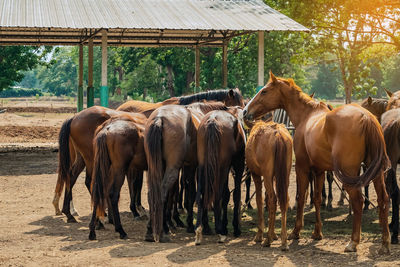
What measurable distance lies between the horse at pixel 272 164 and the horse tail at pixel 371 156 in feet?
2.14

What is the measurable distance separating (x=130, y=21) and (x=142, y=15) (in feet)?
3.70

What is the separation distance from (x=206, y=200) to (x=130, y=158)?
4.16 ft

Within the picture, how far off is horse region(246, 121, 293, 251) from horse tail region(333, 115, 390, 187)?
0.65 metres

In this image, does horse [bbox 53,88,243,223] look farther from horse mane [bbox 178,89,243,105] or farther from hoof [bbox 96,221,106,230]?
horse mane [bbox 178,89,243,105]

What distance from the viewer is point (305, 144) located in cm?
750

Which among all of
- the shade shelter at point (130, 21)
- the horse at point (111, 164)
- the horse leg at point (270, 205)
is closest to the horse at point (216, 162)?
the horse leg at point (270, 205)

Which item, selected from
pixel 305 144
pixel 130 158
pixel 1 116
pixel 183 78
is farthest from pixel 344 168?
pixel 183 78

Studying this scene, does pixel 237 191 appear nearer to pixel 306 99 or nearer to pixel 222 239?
pixel 222 239

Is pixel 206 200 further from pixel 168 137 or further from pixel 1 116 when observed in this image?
pixel 1 116

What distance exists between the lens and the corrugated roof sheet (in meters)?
16.7

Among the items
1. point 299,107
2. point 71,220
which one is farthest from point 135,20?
point 299,107

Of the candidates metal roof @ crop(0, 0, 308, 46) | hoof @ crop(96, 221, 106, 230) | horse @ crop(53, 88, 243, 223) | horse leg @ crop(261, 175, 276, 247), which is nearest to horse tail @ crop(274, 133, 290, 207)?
horse leg @ crop(261, 175, 276, 247)

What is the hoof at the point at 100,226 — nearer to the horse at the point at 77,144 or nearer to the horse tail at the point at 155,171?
the horse at the point at 77,144

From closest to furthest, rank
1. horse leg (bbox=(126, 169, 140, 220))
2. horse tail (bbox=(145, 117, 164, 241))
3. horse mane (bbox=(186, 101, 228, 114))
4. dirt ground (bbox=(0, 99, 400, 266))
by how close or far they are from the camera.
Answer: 1. dirt ground (bbox=(0, 99, 400, 266))
2. horse tail (bbox=(145, 117, 164, 241))
3. horse mane (bbox=(186, 101, 228, 114))
4. horse leg (bbox=(126, 169, 140, 220))
